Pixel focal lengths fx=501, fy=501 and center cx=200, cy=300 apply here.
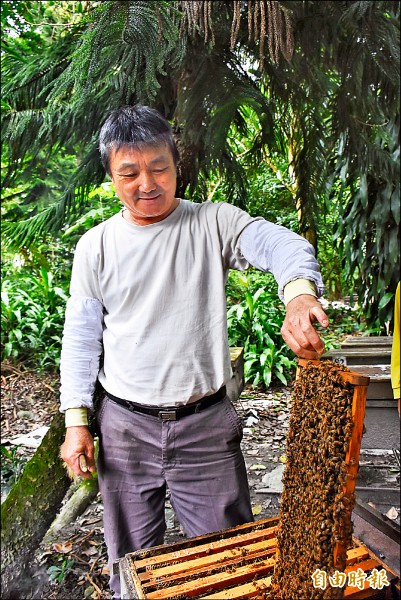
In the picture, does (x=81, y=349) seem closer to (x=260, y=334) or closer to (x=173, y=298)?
(x=173, y=298)

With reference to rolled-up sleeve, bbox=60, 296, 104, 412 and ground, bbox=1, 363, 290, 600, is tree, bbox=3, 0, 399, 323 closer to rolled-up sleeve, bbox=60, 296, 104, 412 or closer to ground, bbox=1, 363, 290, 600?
rolled-up sleeve, bbox=60, 296, 104, 412

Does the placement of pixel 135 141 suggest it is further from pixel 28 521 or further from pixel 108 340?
pixel 28 521

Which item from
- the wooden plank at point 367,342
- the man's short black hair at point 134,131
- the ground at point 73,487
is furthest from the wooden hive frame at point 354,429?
the wooden plank at point 367,342

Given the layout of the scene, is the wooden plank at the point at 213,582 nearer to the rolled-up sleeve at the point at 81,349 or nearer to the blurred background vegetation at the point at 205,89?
the rolled-up sleeve at the point at 81,349

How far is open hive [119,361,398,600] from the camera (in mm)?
1117

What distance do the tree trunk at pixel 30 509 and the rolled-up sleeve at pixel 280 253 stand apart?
1448 millimetres

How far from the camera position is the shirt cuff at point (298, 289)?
137 centimetres

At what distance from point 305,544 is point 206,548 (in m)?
0.40

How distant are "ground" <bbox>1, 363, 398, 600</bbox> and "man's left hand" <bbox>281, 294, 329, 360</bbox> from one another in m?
2.04

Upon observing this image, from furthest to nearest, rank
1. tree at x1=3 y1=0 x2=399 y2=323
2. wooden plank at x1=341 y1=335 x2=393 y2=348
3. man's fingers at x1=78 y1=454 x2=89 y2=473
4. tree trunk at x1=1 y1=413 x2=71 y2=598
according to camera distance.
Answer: wooden plank at x1=341 y1=335 x2=393 y2=348 < tree trunk at x1=1 y1=413 x2=71 y2=598 < man's fingers at x1=78 y1=454 x2=89 y2=473 < tree at x1=3 y1=0 x2=399 y2=323

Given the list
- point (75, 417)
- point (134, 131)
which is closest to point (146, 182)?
point (134, 131)

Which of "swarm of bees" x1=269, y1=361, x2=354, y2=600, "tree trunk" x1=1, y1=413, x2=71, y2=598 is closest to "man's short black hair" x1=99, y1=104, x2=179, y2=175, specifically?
"swarm of bees" x1=269, y1=361, x2=354, y2=600

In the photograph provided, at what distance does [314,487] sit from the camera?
121cm

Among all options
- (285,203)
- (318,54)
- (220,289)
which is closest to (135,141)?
(220,289)
